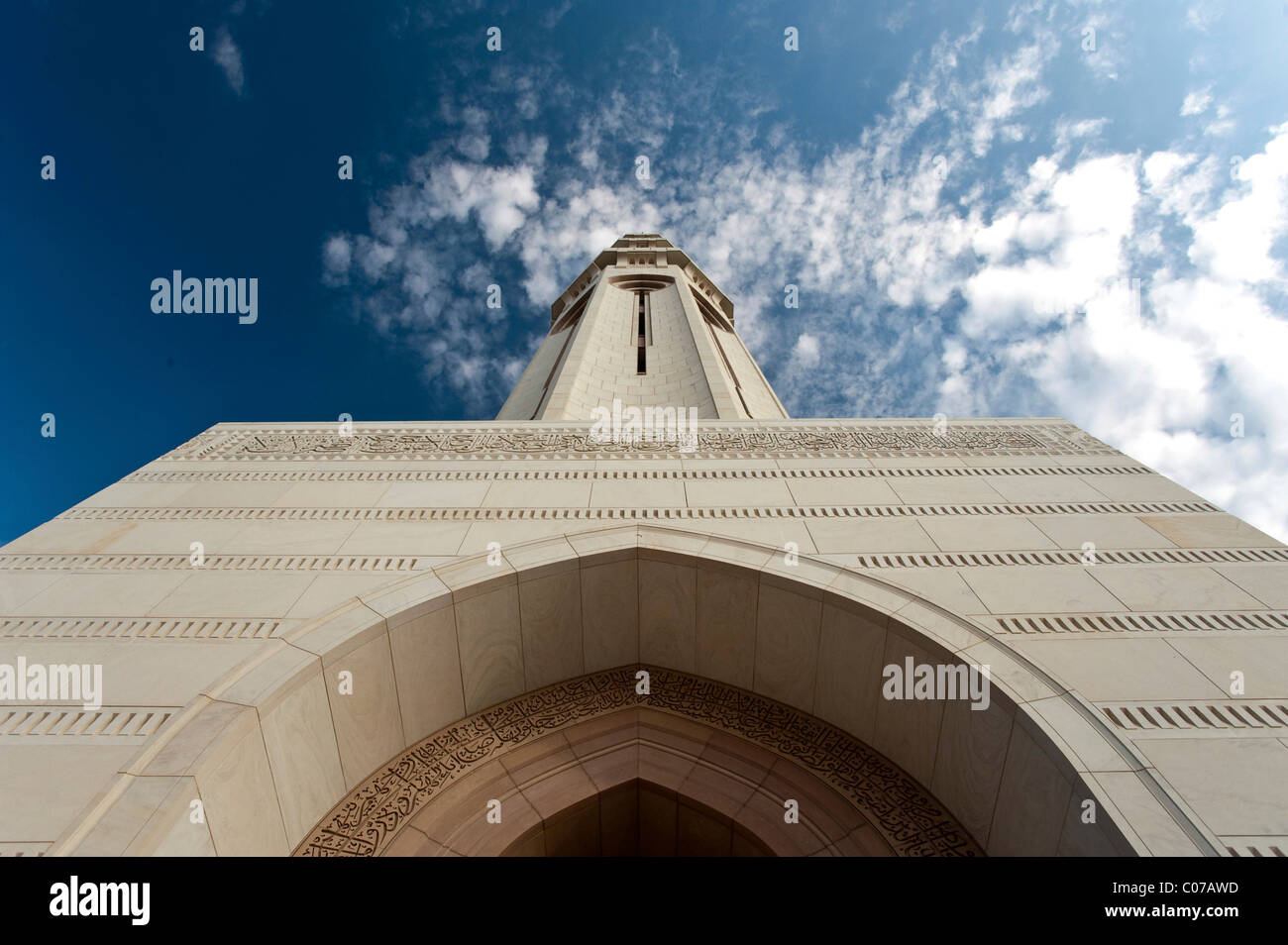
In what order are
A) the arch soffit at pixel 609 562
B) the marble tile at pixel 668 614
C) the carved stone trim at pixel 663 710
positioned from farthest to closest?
the marble tile at pixel 668 614 < the carved stone trim at pixel 663 710 < the arch soffit at pixel 609 562

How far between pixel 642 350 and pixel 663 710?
10023mm

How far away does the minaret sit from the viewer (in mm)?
10498

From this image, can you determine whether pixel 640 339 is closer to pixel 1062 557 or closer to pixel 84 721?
pixel 1062 557

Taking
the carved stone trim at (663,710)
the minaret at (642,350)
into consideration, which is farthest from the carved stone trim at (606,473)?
the minaret at (642,350)

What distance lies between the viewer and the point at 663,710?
179 inches

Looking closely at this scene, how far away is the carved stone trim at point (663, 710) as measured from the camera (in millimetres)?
3691

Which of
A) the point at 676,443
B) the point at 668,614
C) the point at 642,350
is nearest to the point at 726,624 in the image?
the point at 668,614

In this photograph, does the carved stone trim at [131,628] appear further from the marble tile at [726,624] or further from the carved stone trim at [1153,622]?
the carved stone trim at [1153,622]

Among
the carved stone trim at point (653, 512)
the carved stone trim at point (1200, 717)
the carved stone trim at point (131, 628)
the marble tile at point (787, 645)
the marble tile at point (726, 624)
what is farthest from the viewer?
the carved stone trim at point (653, 512)

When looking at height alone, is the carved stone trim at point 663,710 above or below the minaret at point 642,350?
below

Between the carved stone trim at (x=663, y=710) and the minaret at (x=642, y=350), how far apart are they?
11.7ft

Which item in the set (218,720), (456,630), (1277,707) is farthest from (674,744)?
(1277,707)
